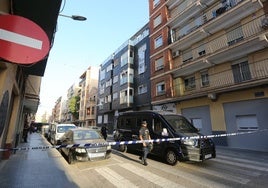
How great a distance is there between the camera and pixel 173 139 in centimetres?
756

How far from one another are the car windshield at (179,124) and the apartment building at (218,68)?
22.6 ft

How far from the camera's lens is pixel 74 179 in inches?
220

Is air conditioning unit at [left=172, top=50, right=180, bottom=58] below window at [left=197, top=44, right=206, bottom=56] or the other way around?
the other way around

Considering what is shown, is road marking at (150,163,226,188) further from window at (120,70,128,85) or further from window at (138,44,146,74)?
window at (120,70,128,85)

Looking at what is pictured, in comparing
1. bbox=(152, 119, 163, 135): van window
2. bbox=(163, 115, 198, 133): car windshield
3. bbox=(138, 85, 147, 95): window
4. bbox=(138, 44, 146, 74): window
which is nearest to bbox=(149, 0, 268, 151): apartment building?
bbox=(138, 85, 147, 95): window

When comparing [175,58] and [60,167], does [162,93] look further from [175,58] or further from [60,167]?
[60,167]

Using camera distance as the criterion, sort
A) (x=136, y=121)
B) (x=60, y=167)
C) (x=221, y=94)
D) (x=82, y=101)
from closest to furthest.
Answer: (x=60, y=167), (x=136, y=121), (x=221, y=94), (x=82, y=101)

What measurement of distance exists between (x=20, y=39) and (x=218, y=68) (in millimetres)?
16734

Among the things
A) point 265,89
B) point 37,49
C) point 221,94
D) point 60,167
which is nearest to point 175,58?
point 221,94

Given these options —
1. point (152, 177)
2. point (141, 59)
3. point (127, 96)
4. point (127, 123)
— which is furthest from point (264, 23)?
point (127, 96)

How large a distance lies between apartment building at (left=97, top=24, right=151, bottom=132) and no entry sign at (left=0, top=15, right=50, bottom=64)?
21975mm

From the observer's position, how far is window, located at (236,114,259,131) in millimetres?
13094

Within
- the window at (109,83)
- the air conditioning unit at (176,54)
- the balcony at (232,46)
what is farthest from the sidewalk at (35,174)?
the window at (109,83)

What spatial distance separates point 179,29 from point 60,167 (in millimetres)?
19251
